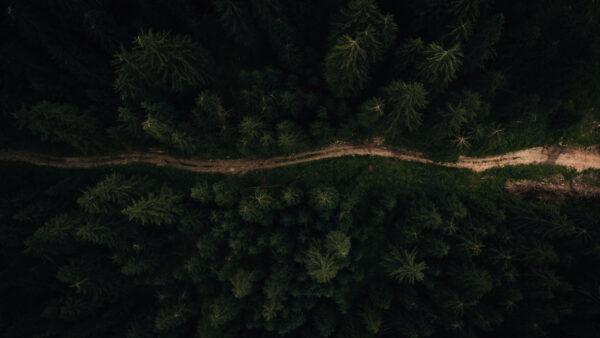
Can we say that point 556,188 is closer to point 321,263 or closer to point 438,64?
point 438,64

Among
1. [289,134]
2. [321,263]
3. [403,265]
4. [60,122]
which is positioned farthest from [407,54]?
[60,122]

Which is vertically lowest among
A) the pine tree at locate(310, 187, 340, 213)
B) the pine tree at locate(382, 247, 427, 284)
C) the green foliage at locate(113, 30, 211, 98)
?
the pine tree at locate(382, 247, 427, 284)

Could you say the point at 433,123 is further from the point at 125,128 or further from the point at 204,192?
the point at 125,128

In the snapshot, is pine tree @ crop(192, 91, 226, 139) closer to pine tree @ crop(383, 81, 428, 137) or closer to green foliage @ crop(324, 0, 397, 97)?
green foliage @ crop(324, 0, 397, 97)

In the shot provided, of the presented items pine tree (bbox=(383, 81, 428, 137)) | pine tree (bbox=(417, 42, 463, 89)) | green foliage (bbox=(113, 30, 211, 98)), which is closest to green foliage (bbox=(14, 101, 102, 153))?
green foliage (bbox=(113, 30, 211, 98))

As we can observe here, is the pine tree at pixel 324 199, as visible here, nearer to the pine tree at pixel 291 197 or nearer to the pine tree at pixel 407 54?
the pine tree at pixel 291 197

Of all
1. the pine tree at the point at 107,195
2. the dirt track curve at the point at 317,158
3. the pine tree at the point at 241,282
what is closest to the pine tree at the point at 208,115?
the dirt track curve at the point at 317,158
